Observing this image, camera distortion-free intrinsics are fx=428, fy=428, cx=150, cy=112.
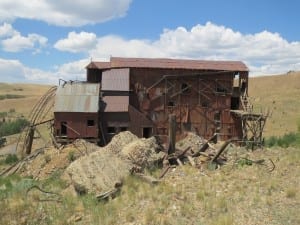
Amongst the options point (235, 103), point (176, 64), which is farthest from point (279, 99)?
point (176, 64)

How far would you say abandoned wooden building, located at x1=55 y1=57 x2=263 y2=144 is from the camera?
104ft

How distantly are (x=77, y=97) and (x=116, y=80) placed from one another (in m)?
3.44

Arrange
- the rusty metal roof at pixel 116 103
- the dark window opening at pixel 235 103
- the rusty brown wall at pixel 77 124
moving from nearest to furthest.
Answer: the rusty brown wall at pixel 77 124 → the rusty metal roof at pixel 116 103 → the dark window opening at pixel 235 103

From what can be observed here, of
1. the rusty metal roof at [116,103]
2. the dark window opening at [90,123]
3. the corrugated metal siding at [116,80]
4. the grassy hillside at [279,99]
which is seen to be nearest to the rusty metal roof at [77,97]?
the dark window opening at [90,123]

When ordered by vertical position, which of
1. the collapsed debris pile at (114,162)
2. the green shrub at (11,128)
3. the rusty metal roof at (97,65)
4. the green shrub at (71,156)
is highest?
the rusty metal roof at (97,65)

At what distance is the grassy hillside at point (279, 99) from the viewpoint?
57150 mm

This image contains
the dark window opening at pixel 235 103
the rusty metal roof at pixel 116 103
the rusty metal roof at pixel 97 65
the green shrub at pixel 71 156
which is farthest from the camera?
the dark window opening at pixel 235 103

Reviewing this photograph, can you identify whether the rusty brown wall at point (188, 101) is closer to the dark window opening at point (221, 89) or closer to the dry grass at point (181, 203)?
the dark window opening at point (221, 89)

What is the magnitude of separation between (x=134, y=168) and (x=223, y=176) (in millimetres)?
4009

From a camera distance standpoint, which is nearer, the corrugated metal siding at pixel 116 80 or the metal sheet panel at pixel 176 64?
the corrugated metal siding at pixel 116 80

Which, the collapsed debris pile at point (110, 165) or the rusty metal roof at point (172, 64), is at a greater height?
the rusty metal roof at point (172, 64)

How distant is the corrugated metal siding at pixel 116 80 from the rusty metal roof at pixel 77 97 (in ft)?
3.24

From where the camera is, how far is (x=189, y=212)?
14.8 metres

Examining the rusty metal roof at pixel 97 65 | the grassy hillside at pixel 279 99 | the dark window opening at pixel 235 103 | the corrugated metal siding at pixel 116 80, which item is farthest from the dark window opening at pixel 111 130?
the grassy hillside at pixel 279 99
